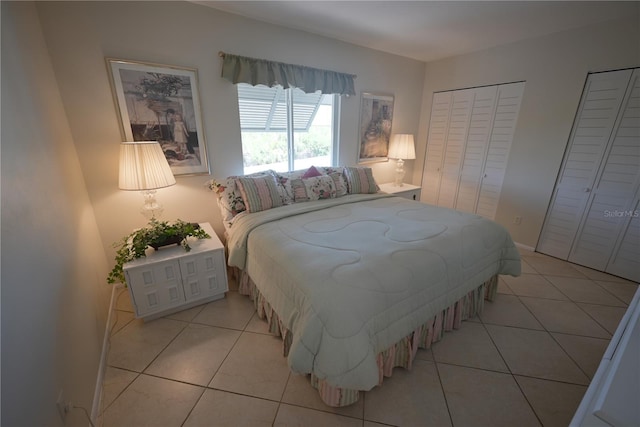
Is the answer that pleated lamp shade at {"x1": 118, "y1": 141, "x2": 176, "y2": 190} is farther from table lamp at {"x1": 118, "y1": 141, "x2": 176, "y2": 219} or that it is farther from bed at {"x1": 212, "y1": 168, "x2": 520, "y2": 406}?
bed at {"x1": 212, "y1": 168, "x2": 520, "y2": 406}

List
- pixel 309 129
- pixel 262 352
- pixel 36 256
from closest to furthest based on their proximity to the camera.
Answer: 1. pixel 36 256
2. pixel 262 352
3. pixel 309 129

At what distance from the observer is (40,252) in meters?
1.08

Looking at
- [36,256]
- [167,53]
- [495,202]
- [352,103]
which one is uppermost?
[167,53]

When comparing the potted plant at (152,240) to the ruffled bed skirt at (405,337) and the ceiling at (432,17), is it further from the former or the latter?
the ceiling at (432,17)

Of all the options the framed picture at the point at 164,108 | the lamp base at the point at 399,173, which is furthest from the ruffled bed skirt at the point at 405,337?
the lamp base at the point at 399,173

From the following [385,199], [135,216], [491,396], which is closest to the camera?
[491,396]

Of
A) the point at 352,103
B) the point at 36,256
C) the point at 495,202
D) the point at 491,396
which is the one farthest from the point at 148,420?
the point at 495,202

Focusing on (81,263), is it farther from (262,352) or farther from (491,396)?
(491,396)

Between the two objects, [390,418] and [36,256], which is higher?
[36,256]

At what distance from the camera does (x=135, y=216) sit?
226cm

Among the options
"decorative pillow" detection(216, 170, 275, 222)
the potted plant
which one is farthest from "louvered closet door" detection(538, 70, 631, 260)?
the potted plant

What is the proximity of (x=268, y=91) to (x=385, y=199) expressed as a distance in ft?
5.74

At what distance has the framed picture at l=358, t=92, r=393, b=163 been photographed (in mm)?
3457

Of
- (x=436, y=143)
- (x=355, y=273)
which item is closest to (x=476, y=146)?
(x=436, y=143)
